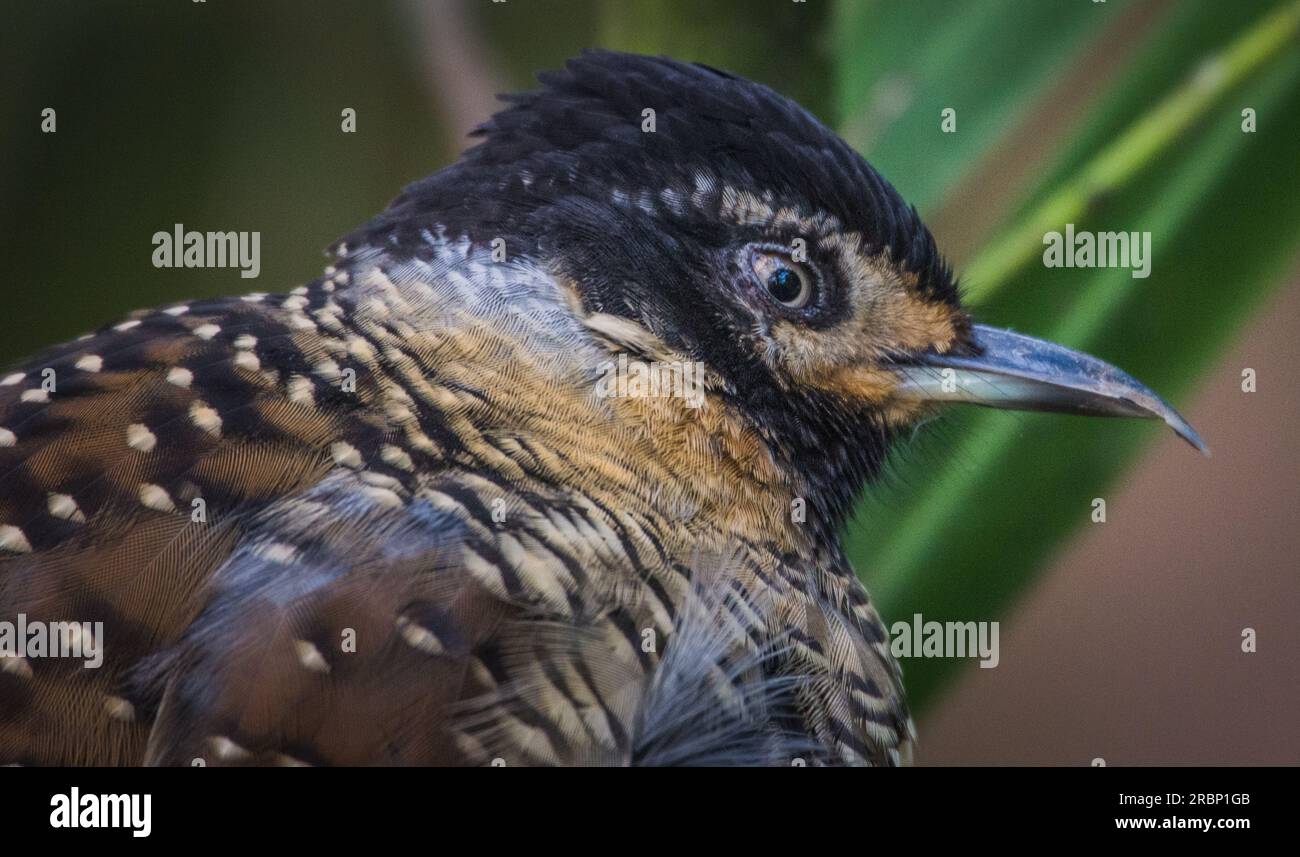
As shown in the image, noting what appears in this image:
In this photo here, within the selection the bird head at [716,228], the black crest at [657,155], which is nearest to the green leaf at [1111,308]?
the bird head at [716,228]

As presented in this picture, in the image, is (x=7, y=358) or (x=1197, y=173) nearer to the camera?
(x=1197, y=173)

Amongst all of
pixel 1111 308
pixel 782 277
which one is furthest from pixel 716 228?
pixel 1111 308

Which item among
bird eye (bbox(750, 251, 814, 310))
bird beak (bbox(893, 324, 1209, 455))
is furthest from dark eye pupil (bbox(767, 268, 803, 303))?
bird beak (bbox(893, 324, 1209, 455))

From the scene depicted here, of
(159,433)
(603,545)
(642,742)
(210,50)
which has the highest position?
(210,50)

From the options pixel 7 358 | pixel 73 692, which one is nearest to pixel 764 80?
pixel 73 692

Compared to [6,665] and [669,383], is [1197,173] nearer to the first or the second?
[669,383]

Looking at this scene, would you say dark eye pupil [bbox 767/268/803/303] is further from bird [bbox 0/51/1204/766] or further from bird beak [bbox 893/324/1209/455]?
bird beak [bbox 893/324/1209/455]

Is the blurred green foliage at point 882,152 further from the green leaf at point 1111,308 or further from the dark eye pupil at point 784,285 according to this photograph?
the dark eye pupil at point 784,285

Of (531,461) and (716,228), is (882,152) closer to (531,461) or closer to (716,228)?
(716,228)
